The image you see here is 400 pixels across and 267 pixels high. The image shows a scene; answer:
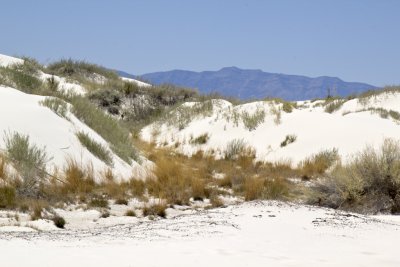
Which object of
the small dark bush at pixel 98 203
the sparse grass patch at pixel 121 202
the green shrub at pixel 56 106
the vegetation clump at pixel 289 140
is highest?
the green shrub at pixel 56 106

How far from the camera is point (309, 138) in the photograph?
18.7m

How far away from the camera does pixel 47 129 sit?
12.1 metres

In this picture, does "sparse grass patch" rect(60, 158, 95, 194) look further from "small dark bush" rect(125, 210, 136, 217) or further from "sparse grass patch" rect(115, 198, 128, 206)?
"small dark bush" rect(125, 210, 136, 217)

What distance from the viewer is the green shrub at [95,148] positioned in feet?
41.1

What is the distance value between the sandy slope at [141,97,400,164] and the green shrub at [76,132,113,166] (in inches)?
268

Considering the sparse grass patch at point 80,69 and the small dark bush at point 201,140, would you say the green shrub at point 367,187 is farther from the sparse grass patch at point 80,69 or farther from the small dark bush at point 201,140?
the sparse grass patch at point 80,69

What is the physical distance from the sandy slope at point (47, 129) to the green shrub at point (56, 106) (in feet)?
0.59

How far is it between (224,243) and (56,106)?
27.8ft

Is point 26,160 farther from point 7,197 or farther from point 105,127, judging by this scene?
point 105,127

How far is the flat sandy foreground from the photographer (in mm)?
5238

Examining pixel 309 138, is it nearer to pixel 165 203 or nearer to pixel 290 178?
pixel 290 178

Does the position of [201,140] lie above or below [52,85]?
below

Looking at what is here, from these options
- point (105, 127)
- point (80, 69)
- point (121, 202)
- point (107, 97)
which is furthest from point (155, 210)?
point (80, 69)

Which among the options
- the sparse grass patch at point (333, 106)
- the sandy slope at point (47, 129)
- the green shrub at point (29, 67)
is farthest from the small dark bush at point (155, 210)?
the sparse grass patch at point (333, 106)
